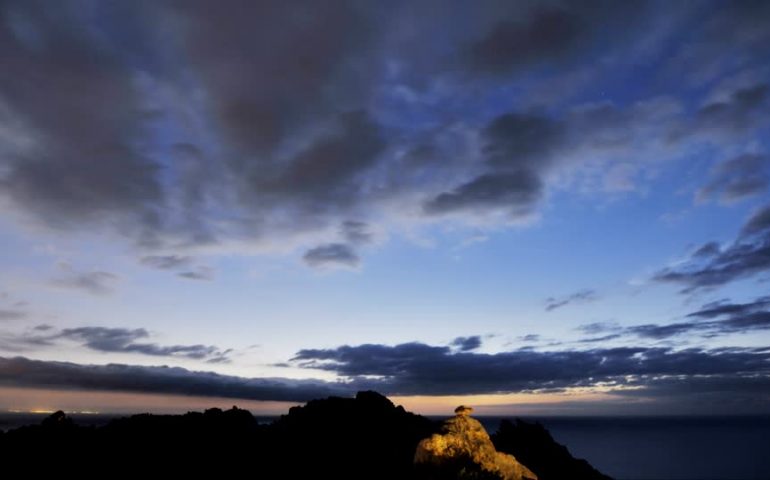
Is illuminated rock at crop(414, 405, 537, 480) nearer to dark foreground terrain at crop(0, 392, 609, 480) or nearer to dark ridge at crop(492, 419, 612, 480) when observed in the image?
dark foreground terrain at crop(0, 392, 609, 480)

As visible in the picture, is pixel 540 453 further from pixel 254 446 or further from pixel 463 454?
pixel 463 454

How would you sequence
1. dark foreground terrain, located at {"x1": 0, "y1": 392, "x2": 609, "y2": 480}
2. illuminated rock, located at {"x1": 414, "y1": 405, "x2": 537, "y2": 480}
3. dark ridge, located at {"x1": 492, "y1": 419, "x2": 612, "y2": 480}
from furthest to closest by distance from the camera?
dark ridge, located at {"x1": 492, "y1": 419, "x2": 612, "y2": 480}, dark foreground terrain, located at {"x1": 0, "y1": 392, "x2": 609, "y2": 480}, illuminated rock, located at {"x1": 414, "y1": 405, "x2": 537, "y2": 480}

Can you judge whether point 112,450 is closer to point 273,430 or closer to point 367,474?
point 273,430

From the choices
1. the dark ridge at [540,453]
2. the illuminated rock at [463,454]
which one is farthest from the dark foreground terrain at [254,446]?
the illuminated rock at [463,454]

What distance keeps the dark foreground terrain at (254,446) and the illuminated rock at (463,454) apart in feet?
23.0

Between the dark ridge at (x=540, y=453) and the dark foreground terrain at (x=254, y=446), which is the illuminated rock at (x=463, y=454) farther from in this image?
the dark ridge at (x=540, y=453)

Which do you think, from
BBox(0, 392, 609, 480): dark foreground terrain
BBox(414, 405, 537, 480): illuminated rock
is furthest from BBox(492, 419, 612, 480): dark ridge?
BBox(414, 405, 537, 480): illuminated rock

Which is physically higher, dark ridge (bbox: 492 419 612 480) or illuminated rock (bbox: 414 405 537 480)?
illuminated rock (bbox: 414 405 537 480)

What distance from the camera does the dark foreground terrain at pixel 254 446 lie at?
1670 inches

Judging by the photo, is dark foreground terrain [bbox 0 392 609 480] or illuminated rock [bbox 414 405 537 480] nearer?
illuminated rock [bbox 414 405 537 480]

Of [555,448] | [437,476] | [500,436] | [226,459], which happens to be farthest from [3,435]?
[555,448]

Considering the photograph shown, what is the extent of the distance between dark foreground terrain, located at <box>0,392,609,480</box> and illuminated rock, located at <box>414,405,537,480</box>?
23.0 feet

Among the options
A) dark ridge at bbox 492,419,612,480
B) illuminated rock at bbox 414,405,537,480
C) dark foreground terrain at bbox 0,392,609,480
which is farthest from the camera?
dark ridge at bbox 492,419,612,480

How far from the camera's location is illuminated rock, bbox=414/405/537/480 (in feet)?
96.0
